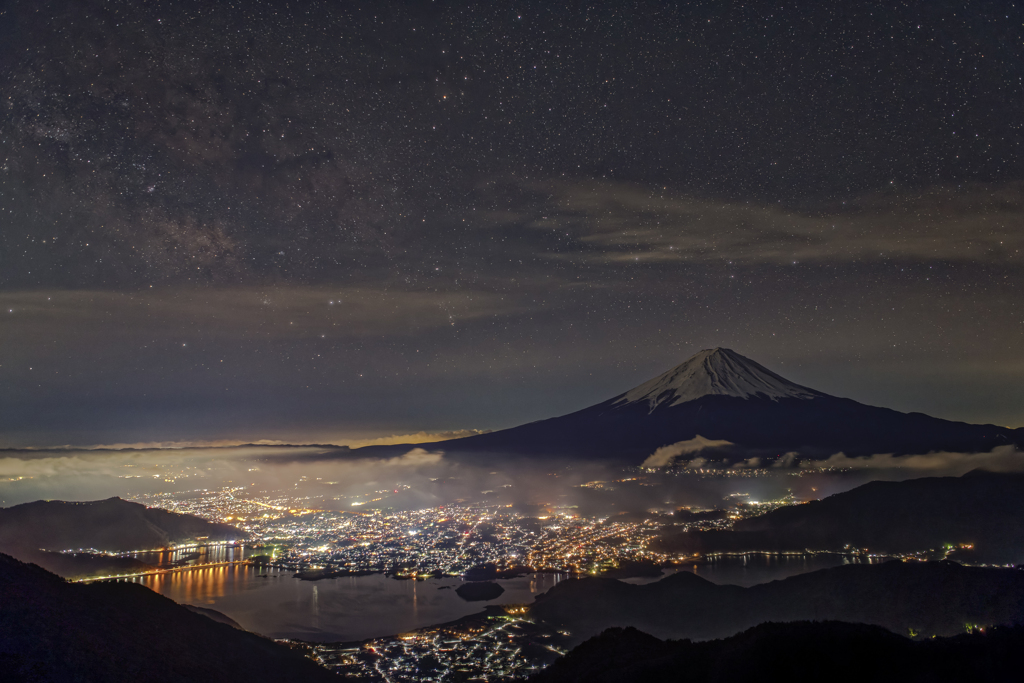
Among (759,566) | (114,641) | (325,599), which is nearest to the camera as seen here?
(114,641)

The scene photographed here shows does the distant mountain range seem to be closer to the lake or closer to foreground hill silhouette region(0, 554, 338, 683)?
the lake

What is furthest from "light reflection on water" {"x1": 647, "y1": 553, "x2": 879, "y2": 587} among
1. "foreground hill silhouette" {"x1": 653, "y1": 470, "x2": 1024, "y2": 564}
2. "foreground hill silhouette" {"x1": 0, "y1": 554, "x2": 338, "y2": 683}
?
"foreground hill silhouette" {"x1": 0, "y1": 554, "x2": 338, "y2": 683}

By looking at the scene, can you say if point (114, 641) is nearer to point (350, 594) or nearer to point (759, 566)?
point (350, 594)

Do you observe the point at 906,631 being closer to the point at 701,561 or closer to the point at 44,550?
the point at 701,561

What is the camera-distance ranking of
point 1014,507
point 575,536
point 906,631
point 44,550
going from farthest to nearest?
point 575,536 → point 44,550 → point 1014,507 → point 906,631

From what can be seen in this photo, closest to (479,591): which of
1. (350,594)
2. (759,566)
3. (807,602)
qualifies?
(350,594)

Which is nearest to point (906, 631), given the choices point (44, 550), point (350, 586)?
point (350, 586)
